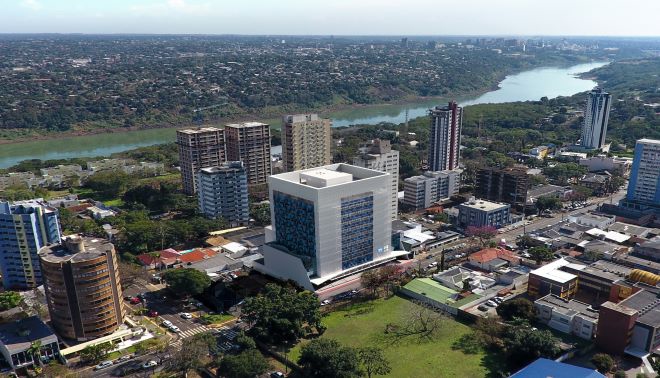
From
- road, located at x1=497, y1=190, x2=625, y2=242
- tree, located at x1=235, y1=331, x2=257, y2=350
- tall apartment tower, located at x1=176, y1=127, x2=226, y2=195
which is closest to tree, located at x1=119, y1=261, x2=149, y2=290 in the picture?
tree, located at x1=235, y1=331, x2=257, y2=350

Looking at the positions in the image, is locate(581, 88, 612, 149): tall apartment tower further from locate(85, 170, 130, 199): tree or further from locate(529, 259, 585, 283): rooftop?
locate(85, 170, 130, 199): tree

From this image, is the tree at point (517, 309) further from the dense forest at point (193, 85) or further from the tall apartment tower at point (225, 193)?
the dense forest at point (193, 85)

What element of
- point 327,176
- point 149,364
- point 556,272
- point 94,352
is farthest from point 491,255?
point 94,352

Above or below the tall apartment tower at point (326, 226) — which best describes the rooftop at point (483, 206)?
below

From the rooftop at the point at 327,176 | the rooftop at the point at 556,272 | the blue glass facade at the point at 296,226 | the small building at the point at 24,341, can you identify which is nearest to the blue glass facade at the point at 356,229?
the rooftop at the point at 327,176

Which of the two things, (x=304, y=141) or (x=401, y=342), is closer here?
(x=401, y=342)

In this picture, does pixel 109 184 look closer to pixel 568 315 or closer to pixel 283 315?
pixel 283 315
